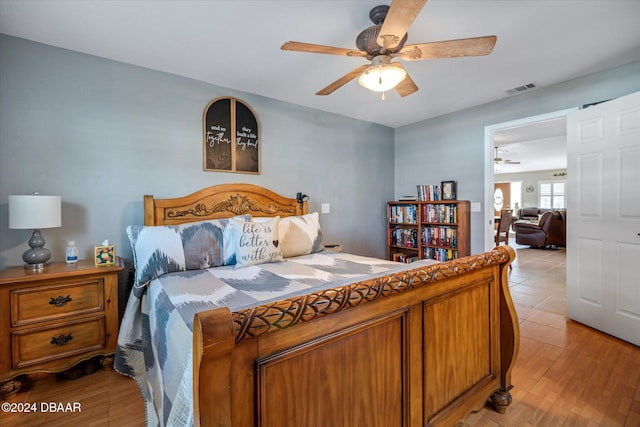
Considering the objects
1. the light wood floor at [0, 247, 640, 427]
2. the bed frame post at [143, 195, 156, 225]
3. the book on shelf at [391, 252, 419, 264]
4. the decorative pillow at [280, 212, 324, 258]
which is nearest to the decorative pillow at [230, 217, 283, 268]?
the decorative pillow at [280, 212, 324, 258]

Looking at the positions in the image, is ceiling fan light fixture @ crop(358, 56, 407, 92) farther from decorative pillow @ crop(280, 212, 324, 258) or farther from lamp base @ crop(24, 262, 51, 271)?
lamp base @ crop(24, 262, 51, 271)

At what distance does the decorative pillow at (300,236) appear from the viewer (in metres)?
2.59

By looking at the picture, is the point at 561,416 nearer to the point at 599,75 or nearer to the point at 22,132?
the point at 599,75

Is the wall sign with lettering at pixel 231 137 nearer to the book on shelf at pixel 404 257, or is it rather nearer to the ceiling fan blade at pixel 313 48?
the ceiling fan blade at pixel 313 48

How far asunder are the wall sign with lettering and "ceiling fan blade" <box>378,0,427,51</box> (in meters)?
1.79

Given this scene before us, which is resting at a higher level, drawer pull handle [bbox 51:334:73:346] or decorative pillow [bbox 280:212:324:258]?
decorative pillow [bbox 280:212:324:258]

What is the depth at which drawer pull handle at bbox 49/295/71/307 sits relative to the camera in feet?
6.15

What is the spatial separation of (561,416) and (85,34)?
383cm

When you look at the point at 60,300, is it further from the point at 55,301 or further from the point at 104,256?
the point at 104,256

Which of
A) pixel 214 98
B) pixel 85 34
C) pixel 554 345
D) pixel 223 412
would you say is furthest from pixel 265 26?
pixel 554 345

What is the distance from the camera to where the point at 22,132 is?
206 cm

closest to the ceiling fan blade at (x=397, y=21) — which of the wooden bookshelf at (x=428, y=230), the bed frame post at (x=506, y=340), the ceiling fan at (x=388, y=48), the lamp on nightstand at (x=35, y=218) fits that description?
the ceiling fan at (x=388, y=48)

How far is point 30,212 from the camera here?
1854 millimetres

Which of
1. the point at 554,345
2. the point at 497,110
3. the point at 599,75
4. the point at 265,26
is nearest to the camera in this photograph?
the point at 265,26
